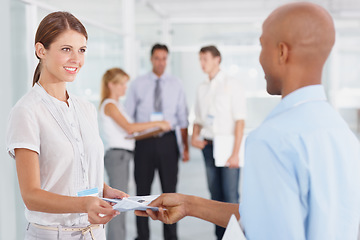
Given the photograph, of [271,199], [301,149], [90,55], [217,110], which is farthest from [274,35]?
[90,55]

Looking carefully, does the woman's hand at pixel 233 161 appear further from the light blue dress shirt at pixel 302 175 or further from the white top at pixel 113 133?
the light blue dress shirt at pixel 302 175

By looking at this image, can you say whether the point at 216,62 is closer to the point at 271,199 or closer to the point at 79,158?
the point at 79,158

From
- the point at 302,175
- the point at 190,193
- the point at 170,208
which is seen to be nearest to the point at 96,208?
the point at 170,208

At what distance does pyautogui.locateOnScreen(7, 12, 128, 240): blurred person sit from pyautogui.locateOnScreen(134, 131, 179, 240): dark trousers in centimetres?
232

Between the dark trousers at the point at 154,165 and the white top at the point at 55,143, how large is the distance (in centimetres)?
235

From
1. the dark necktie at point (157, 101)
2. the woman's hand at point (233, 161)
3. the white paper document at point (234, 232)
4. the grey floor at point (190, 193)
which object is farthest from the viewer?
the grey floor at point (190, 193)

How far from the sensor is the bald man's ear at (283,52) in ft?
3.20

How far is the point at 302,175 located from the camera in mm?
895

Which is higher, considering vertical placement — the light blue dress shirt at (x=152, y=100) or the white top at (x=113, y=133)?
the light blue dress shirt at (x=152, y=100)

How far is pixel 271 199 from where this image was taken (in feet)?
2.93

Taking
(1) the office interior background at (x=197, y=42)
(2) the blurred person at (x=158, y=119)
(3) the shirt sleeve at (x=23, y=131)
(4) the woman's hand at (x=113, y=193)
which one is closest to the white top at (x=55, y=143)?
(3) the shirt sleeve at (x=23, y=131)

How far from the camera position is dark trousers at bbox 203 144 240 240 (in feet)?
12.7

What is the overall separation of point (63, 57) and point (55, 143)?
33cm

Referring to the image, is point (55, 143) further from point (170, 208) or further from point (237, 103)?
point (237, 103)
